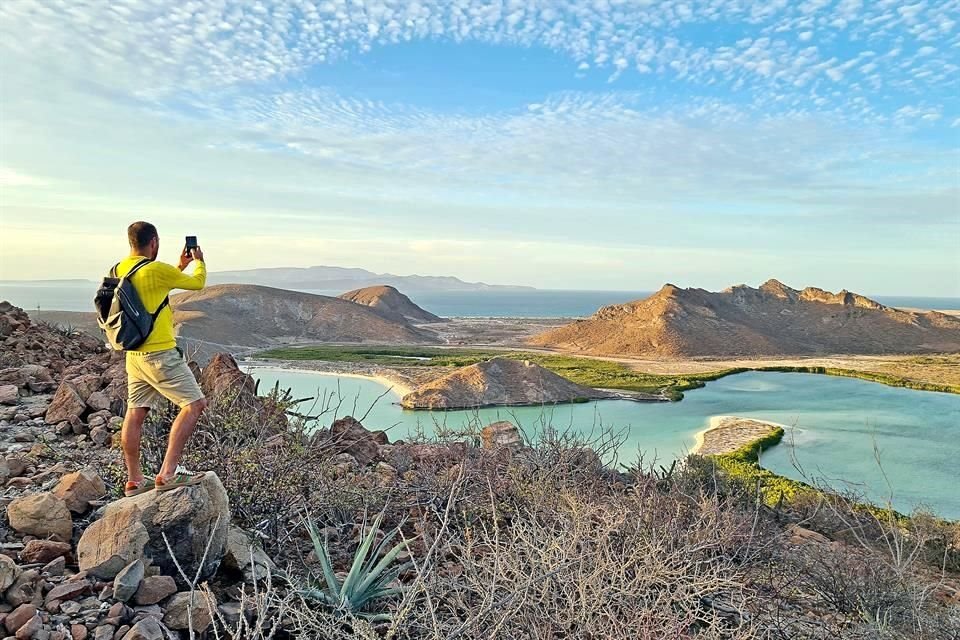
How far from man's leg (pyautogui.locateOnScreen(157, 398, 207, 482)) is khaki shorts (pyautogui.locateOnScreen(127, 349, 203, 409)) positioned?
0.14ft

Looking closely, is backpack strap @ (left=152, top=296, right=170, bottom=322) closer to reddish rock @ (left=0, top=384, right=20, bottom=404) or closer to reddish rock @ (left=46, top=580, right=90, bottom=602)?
reddish rock @ (left=46, top=580, right=90, bottom=602)

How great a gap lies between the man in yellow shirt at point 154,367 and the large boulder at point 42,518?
13.1 inches

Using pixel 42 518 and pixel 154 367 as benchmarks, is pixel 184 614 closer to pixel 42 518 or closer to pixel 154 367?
pixel 42 518

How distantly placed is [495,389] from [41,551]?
26.1 m

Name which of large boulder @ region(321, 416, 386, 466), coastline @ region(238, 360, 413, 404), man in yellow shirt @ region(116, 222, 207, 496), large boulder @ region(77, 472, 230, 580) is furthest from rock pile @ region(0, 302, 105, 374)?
coastline @ region(238, 360, 413, 404)

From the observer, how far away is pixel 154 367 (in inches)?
147

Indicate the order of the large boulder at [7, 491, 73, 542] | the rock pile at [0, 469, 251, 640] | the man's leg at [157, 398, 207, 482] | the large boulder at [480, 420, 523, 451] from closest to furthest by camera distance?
the rock pile at [0, 469, 251, 640] < the large boulder at [7, 491, 73, 542] < the man's leg at [157, 398, 207, 482] < the large boulder at [480, 420, 523, 451]

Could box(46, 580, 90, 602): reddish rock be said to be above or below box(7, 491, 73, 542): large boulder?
below

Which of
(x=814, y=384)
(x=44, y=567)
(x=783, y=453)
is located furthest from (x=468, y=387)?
(x=44, y=567)

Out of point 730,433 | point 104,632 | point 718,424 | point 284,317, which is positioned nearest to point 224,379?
point 104,632

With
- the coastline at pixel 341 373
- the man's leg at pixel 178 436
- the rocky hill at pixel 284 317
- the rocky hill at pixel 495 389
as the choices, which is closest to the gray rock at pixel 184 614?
the man's leg at pixel 178 436

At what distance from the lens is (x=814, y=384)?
3666 cm

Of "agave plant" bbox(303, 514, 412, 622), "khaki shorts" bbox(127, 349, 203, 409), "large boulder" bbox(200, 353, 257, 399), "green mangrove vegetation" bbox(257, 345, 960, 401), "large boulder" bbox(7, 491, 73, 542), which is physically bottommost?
"green mangrove vegetation" bbox(257, 345, 960, 401)

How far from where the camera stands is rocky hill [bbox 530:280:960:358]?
164ft
